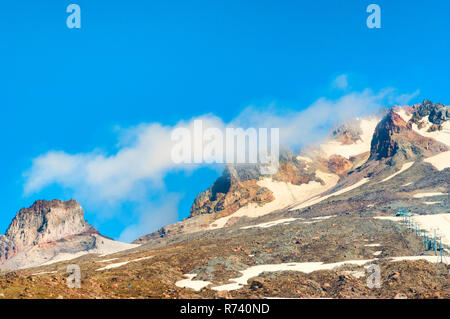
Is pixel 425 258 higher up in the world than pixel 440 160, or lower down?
lower down

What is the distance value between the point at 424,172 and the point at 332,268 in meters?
113

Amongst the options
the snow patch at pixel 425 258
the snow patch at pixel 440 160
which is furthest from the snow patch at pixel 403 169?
the snow patch at pixel 425 258

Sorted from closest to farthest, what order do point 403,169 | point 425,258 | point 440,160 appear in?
point 425,258
point 440,160
point 403,169

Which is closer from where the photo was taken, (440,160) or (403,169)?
(440,160)

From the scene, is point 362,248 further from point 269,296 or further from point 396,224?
point 269,296

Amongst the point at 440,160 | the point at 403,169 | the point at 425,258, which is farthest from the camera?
the point at 403,169

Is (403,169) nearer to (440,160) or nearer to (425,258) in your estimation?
(440,160)

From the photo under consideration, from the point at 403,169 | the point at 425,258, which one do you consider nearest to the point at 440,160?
the point at 403,169

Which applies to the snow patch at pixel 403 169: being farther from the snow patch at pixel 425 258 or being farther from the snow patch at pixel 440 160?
the snow patch at pixel 425 258

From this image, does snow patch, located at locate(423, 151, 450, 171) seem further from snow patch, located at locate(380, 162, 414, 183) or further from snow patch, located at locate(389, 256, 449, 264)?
snow patch, located at locate(389, 256, 449, 264)

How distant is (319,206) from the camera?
15900cm

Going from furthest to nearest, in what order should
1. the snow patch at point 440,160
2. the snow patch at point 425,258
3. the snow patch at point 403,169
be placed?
the snow patch at point 403,169
the snow patch at point 440,160
the snow patch at point 425,258

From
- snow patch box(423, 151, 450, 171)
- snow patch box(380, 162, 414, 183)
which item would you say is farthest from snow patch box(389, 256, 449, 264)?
snow patch box(380, 162, 414, 183)

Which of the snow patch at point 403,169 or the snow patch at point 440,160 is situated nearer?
the snow patch at point 440,160
